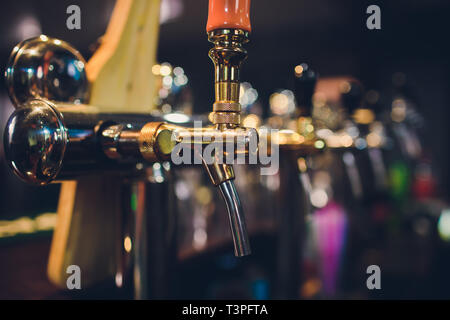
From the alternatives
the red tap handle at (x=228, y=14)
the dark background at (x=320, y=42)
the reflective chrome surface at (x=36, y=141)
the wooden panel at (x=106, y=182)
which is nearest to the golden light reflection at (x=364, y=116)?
the wooden panel at (x=106, y=182)

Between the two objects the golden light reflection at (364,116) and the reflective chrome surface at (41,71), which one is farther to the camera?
the golden light reflection at (364,116)

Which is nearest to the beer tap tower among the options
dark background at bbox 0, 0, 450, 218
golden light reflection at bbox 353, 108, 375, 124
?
golden light reflection at bbox 353, 108, 375, 124

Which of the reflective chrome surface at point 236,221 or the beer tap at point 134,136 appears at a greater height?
the beer tap at point 134,136

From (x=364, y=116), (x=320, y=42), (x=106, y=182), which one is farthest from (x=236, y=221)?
(x=320, y=42)

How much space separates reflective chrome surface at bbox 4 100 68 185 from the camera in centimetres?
43

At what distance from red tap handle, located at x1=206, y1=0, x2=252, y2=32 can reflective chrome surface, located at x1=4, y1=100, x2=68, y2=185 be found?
0.67 feet

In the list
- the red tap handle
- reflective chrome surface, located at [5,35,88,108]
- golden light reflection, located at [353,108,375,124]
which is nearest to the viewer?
the red tap handle

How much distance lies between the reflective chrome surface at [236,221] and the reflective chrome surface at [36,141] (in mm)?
188

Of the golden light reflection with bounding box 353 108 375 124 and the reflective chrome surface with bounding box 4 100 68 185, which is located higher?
the golden light reflection with bounding box 353 108 375 124

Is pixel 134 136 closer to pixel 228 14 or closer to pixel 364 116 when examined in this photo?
pixel 228 14

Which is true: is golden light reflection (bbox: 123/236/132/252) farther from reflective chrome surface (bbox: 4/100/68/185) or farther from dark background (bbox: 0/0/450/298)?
dark background (bbox: 0/0/450/298)

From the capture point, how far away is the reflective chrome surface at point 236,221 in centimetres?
43

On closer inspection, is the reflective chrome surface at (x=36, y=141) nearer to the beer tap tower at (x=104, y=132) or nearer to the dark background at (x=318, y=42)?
the beer tap tower at (x=104, y=132)
